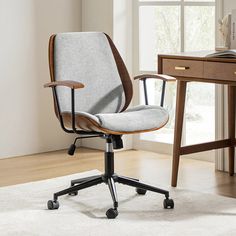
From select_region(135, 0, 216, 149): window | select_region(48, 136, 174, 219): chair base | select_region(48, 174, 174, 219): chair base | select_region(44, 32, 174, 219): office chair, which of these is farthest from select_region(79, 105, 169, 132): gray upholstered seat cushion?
select_region(135, 0, 216, 149): window

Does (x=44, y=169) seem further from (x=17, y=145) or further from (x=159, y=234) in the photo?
(x=159, y=234)

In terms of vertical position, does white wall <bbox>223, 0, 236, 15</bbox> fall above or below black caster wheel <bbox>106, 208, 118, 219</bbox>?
above

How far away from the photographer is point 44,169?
468 cm

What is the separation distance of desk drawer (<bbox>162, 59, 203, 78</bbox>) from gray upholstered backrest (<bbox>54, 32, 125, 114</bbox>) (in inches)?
11.2

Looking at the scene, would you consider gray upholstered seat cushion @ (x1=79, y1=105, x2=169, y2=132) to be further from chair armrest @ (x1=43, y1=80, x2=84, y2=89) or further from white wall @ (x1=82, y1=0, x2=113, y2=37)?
white wall @ (x1=82, y1=0, x2=113, y2=37)

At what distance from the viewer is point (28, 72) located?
5.16 m

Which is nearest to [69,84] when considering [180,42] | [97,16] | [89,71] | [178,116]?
[89,71]

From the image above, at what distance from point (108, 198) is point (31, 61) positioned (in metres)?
1.66

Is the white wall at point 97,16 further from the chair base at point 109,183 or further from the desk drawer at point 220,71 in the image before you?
the chair base at point 109,183

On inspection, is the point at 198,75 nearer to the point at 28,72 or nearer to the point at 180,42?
the point at 180,42

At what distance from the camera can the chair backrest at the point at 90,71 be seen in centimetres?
381

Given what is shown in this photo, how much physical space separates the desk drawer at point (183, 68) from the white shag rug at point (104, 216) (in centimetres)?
65

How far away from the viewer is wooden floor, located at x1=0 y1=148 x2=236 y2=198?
425 centimetres

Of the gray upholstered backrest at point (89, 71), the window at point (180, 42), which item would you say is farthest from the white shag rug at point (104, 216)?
the window at point (180, 42)
